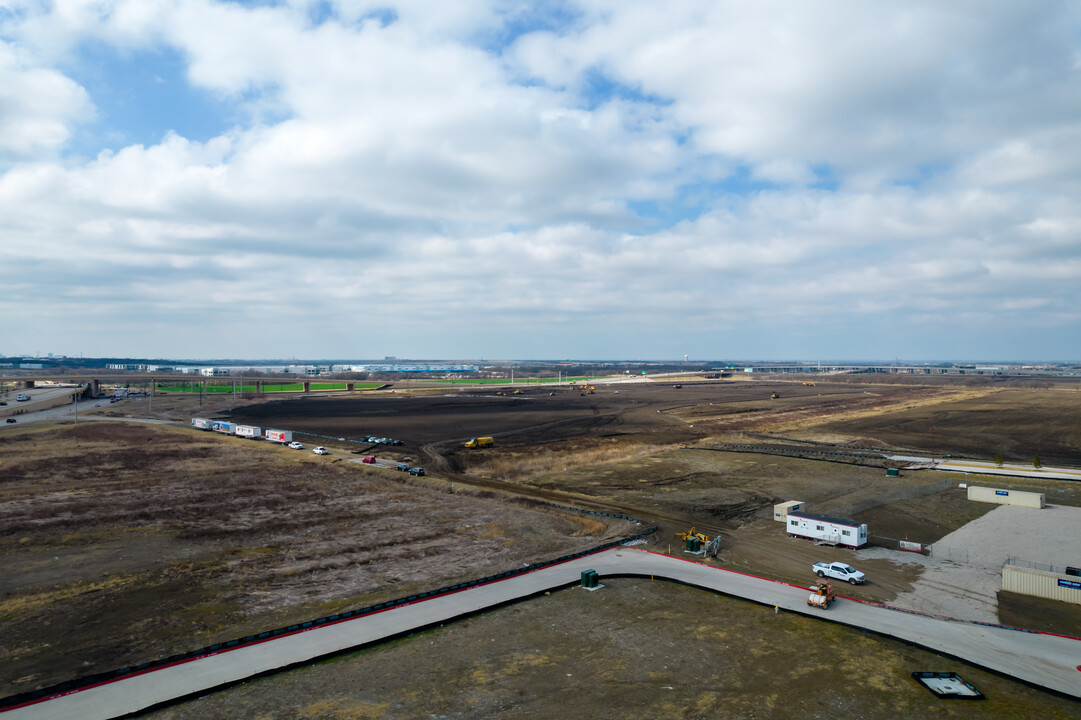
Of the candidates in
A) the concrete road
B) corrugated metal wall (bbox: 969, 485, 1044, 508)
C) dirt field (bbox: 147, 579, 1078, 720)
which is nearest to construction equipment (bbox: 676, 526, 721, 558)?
the concrete road

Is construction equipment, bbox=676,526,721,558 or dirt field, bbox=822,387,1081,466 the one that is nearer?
construction equipment, bbox=676,526,721,558

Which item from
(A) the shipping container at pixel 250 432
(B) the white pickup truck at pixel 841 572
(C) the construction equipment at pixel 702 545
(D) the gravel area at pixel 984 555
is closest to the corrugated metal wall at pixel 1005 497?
(D) the gravel area at pixel 984 555

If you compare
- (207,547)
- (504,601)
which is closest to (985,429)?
Result: (504,601)

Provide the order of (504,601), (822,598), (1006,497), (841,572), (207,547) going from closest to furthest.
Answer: (822,598)
(504,601)
(841,572)
(207,547)
(1006,497)

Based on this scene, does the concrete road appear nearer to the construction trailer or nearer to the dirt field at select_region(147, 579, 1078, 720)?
the dirt field at select_region(147, 579, 1078, 720)

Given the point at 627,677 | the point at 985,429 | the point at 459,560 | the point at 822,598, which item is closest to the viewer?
the point at 627,677

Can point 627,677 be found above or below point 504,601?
below

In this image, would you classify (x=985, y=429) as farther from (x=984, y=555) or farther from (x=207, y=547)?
(x=207, y=547)

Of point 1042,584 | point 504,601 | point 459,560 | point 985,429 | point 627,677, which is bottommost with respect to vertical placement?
point 459,560
